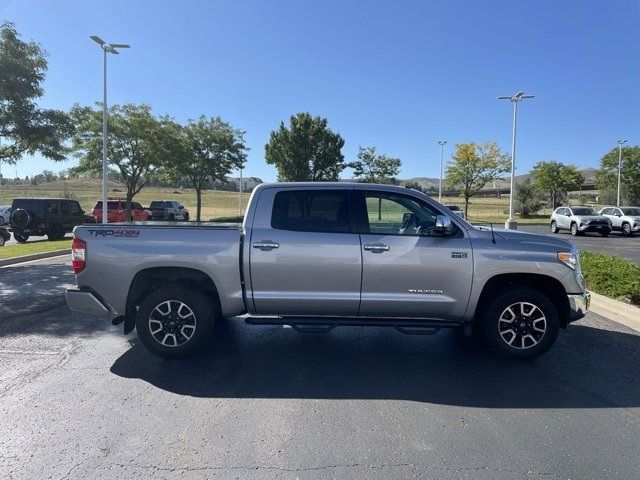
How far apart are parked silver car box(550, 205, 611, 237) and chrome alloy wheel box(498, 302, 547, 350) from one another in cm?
2336

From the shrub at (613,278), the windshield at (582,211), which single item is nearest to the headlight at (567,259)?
the shrub at (613,278)

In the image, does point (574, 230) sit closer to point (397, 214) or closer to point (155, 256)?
point (397, 214)

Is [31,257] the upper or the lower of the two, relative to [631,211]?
lower

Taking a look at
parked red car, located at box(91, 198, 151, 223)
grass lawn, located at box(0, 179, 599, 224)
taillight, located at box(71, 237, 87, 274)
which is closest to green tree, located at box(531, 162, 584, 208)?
grass lawn, located at box(0, 179, 599, 224)

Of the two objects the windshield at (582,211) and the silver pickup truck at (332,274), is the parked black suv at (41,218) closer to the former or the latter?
the silver pickup truck at (332,274)

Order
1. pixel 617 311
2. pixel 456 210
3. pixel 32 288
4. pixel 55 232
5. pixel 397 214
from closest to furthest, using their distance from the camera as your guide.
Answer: pixel 397 214
pixel 617 311
pixel 32 288
pixel 55 232
pixel 456 210

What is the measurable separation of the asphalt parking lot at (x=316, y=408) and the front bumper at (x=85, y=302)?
563 millimetres

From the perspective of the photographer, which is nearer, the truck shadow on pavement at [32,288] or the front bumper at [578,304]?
the front bumper at [578,304]

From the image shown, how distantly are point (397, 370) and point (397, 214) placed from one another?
1648 millimetres

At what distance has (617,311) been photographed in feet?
22.5

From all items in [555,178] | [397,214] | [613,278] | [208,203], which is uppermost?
[555,178]

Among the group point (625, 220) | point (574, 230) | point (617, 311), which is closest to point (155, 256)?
point (617, 311)

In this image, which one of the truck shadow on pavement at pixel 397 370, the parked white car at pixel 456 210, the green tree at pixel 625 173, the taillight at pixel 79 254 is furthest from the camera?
the green tree at pixel 625 173

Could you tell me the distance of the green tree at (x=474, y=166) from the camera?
4178 centimetres
